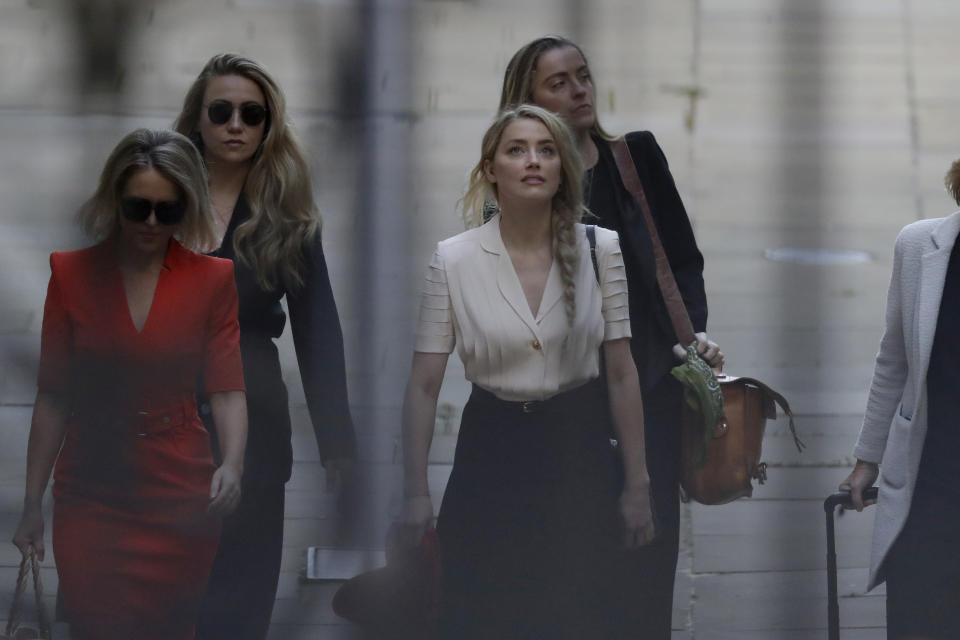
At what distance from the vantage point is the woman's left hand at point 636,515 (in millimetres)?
3520

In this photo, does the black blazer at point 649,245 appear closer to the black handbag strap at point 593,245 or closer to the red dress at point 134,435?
the black handbag strap at point 593,245

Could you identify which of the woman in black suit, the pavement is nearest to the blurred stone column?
the pavement

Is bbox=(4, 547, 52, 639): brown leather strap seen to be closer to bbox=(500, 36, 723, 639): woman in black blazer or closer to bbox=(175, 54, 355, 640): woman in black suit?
bbox=(175, 54, 355, 640): woman in black suit

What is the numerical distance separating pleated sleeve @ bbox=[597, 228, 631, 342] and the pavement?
341 millimetres

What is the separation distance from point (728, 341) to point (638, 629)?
3.88ft

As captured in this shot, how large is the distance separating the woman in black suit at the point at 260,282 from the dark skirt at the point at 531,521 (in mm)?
347

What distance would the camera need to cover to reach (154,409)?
10.5 ft

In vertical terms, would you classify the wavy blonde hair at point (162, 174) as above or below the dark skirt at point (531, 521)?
above

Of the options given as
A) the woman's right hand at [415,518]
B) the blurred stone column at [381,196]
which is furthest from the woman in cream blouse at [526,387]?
the blurred stone column at [381,196]

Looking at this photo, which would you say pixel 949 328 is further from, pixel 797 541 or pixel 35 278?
pixel 35 278

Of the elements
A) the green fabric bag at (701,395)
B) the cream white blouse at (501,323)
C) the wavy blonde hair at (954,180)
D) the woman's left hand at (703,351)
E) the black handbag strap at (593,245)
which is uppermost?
the wavy blonde hair at (954,180)

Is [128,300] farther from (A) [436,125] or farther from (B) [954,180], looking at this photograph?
(B) [954,180]

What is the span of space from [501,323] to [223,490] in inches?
23.0

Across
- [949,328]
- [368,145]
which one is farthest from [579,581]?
[368,145]
